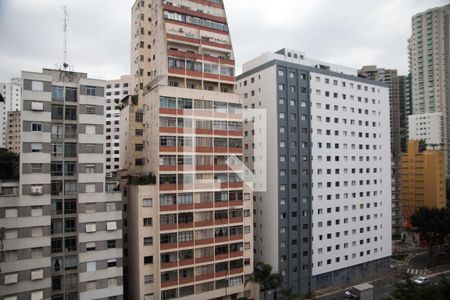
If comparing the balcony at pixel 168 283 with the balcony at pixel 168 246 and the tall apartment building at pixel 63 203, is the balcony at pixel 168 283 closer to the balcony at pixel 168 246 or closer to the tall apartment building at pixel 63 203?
the balcony at pixel 168 246

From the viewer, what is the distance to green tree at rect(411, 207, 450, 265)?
4956 centimetres

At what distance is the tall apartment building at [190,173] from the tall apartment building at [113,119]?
143ft

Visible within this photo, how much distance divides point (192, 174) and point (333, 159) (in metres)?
22.5

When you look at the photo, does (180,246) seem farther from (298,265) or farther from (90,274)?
(298,265)

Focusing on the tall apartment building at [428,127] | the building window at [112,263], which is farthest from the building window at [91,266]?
the tall apartment building at [428,127]

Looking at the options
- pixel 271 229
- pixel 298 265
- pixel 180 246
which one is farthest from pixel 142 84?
pixel 298 265

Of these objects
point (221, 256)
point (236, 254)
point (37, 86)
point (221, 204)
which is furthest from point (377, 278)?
point (37, 86)

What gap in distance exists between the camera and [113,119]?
81000mm

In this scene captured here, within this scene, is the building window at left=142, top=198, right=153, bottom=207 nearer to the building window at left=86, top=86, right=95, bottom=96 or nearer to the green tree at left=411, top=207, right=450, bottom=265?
the building window at left=86, top=86, right=95, bottom=96

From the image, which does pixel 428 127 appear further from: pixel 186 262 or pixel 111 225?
pixel 111 225

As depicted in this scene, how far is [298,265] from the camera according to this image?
131 ft

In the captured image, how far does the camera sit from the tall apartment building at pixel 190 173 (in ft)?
98.9

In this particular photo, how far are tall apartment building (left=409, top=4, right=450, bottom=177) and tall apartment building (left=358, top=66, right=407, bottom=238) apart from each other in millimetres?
6184

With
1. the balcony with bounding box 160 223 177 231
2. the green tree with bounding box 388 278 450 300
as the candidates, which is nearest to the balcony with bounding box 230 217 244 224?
the balcony with bounding box 160 223 177 231
